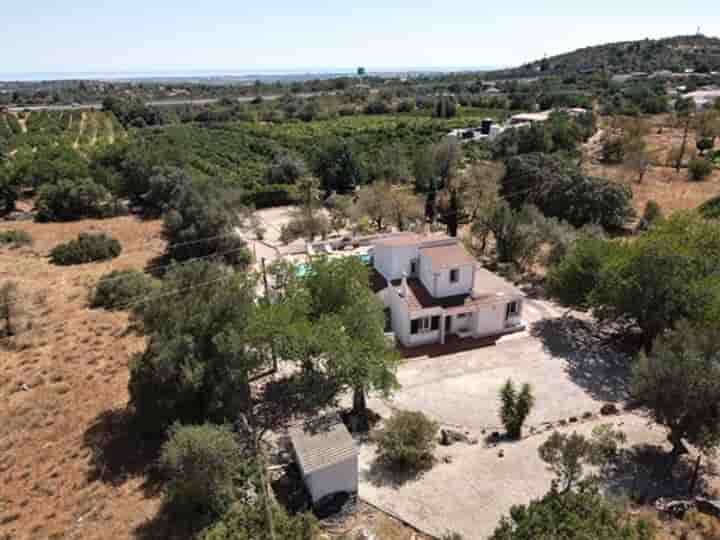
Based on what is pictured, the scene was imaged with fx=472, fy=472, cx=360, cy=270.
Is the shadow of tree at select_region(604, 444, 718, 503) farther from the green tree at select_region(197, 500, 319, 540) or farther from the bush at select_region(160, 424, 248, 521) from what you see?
the bush at select_region(160, 424, 248, 521)

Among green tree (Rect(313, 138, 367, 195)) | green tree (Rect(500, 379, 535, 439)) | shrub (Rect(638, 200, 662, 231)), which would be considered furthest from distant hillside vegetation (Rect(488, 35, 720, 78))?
green tree (Rect(500, 379, 535, 439))

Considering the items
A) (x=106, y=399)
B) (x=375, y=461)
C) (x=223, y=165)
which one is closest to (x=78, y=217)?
(x=223, y=165)

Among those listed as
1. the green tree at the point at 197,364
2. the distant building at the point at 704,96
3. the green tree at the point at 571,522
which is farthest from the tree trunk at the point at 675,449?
the distant building at the point at 704,96

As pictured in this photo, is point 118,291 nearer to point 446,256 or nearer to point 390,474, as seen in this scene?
point 446,256

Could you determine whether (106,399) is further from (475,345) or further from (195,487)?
(475,345)

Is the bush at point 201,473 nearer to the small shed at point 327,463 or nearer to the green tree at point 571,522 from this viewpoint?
the small shed at point 327,463

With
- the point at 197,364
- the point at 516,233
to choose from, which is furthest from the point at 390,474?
the point at 516,233
